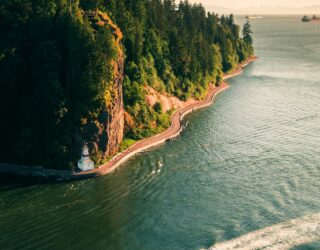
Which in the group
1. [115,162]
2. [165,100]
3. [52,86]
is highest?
[52,86]

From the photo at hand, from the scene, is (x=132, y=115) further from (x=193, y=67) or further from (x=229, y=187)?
(x=193, y=67)

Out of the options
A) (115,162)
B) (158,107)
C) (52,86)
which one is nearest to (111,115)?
(115,162)

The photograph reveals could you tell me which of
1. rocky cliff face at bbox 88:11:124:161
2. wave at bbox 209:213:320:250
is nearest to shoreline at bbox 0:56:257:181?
rocky cliff face at bbox 88:11:124:161

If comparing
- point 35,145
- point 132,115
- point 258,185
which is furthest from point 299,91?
point 35,145

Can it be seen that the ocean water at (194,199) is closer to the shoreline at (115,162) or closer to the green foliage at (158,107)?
the shoreline at (115,162)

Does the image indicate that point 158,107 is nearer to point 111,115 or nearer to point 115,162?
point 111,115

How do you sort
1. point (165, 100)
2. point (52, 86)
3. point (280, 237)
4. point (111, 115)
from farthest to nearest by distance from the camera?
point (165, 100), point (111, 115), point (52, 86), point (280, 237)
